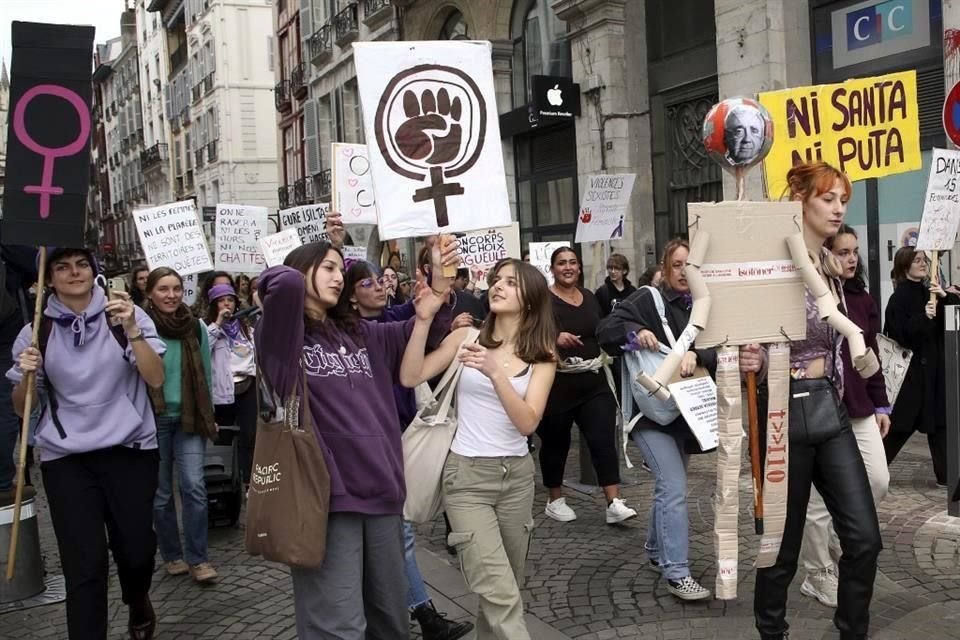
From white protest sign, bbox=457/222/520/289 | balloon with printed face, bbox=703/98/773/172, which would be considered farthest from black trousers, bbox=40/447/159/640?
white protest sign, bbox=457/222/520/289

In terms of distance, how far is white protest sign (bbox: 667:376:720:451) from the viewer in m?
4.41

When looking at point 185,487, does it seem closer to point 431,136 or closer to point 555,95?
point 431,136

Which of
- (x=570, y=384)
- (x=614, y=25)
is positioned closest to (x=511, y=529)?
(x=570, y=384)

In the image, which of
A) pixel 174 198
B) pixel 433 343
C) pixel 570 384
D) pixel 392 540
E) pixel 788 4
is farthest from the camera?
pixel 174 198

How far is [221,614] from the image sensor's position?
4.76 metres

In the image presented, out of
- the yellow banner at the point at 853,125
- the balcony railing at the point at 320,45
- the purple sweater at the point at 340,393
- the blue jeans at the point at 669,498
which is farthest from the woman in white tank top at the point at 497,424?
the balcony railing at the point at 320,45

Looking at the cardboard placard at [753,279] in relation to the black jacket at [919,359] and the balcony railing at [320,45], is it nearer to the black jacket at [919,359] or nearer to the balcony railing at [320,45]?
the black jacket at [919,359]

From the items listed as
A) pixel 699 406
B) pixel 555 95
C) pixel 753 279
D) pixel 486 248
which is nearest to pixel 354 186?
pixel 486 248

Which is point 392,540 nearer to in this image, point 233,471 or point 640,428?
point 640,428

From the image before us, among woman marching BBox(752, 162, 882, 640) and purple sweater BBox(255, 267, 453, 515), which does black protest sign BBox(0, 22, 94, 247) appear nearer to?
purple sweater BBox(255, 267, 453, 515)

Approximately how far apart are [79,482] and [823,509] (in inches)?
138

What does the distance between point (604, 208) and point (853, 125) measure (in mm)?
5157

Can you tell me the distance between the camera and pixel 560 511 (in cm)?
612

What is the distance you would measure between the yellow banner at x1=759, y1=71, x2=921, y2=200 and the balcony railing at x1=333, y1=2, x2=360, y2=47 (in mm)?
20569
